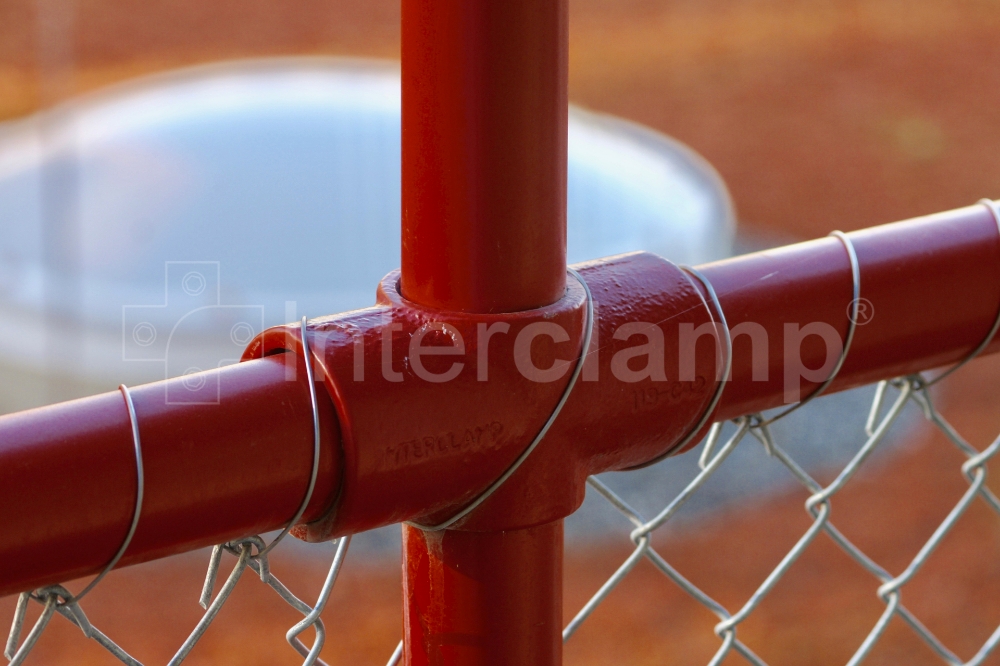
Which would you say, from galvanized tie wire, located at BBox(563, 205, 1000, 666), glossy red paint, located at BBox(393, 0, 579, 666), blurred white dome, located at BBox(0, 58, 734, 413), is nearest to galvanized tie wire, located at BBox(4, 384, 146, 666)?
glossy red paint, located at BBox(393, 0, 579, 666)

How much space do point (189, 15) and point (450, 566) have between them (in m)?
8.62

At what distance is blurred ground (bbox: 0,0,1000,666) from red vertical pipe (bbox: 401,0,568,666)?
99.8 inches

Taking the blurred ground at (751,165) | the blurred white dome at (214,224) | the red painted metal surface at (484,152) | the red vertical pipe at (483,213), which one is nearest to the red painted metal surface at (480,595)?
the red vertical pipe at (483,213)

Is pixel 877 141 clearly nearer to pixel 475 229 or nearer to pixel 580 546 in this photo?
pixel 580 546

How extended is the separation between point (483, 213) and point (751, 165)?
640 cm

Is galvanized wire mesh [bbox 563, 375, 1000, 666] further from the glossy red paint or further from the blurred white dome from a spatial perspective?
the blurred white dome

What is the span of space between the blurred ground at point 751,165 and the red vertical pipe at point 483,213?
2.54m

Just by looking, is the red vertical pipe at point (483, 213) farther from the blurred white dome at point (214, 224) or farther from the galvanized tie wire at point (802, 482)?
the blurred white dome at point (214, 224)

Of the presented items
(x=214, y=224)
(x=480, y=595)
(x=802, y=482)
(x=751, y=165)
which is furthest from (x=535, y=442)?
(x=751, y=165)

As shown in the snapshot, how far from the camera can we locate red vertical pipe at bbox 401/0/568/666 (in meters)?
0.60

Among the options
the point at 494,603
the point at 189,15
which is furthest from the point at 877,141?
Result: the point at 494,603

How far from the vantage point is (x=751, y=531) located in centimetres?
368

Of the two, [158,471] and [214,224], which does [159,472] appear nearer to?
[158,471]

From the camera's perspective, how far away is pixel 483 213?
0.62 m
